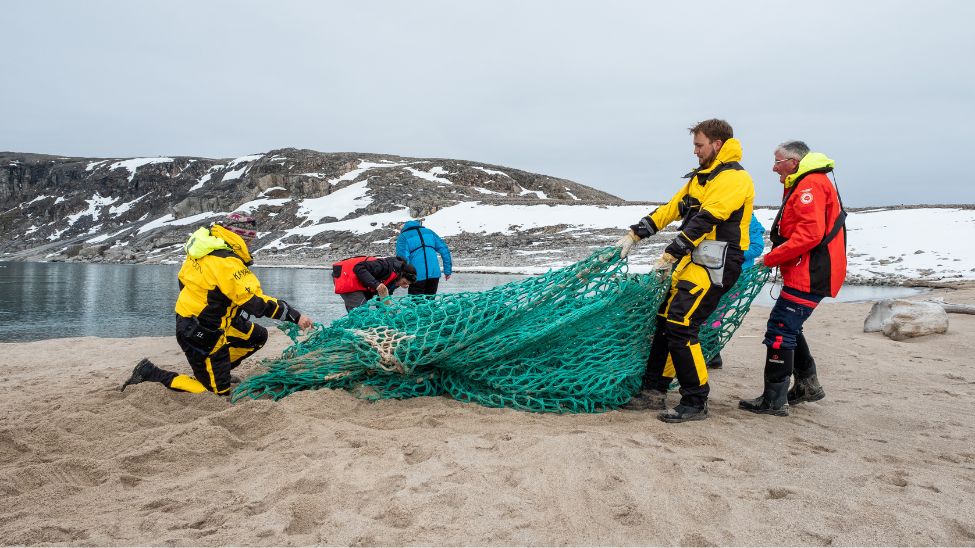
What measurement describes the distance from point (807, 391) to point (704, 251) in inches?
63.6

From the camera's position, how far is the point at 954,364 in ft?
19.2

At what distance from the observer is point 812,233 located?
3910 mm

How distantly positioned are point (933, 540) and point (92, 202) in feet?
316

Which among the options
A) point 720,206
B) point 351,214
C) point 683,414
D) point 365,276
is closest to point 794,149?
point 720,206

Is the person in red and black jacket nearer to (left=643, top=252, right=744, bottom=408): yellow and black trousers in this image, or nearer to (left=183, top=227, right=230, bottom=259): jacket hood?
(left=183, top=227, right=230, bottom=259): jacket hood

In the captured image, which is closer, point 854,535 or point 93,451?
point 854,535

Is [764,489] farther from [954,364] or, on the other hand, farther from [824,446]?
[954,364]

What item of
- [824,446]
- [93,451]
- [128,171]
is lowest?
[93,451]

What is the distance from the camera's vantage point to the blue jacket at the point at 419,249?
7316 mm

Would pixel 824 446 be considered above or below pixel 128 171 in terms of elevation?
below

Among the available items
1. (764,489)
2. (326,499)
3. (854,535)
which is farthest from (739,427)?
(326,499)

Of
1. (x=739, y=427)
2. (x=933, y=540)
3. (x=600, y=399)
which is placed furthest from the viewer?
(x=600, y=399)

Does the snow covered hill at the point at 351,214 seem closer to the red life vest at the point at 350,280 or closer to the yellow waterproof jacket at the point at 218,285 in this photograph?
the red life vest at the point at 350,280

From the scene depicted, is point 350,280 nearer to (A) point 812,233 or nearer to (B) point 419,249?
(B) point 419,249
